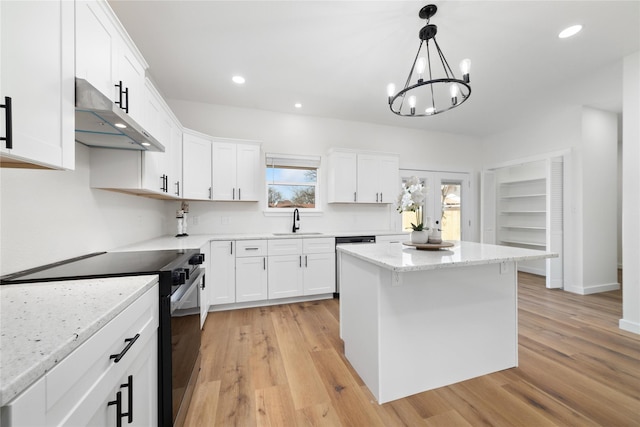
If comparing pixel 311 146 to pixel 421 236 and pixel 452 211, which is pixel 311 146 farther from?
pixel 452 211

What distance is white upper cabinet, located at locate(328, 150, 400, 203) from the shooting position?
3.99 m

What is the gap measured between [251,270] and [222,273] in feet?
1.15

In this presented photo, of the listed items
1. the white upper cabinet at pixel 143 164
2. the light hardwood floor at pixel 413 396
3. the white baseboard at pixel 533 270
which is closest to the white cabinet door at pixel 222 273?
the light hardwood floor at pixel 413 396

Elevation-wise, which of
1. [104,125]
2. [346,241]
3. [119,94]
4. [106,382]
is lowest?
[106,382]

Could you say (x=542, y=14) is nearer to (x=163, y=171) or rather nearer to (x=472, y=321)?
(x=472, y=321)

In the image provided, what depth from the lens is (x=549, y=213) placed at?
158 inches

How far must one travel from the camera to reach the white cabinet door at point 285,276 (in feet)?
10.8

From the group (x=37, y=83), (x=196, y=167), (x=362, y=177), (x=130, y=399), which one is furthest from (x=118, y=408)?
(x=362, y=177)

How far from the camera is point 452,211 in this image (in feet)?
17.0

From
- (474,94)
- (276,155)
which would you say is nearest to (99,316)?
(276,155)

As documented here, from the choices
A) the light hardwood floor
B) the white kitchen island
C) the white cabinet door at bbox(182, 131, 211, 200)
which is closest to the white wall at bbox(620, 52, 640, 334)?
the light hardwood floor

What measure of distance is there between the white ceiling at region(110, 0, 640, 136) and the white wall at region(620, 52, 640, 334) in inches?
12.5

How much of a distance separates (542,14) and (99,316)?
3456 mm

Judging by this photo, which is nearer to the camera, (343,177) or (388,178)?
(343,177)
